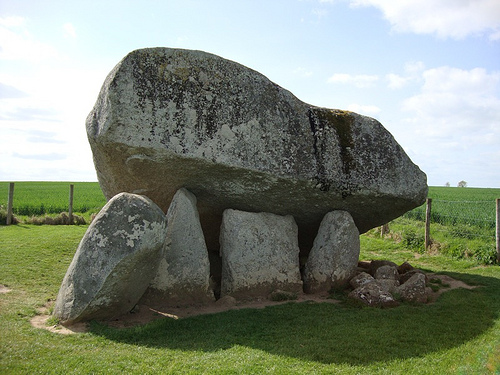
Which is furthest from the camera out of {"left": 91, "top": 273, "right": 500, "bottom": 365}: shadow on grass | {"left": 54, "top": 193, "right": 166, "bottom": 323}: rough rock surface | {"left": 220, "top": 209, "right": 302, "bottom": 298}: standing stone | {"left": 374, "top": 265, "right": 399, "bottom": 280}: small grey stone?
{"left": 374, "top": 265, "right": 399, "bottom": 280}: small grey stone

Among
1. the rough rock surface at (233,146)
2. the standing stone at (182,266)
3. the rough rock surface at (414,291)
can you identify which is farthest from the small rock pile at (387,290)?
the standing stone at (182,266)

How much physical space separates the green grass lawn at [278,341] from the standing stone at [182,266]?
1032 millimetres

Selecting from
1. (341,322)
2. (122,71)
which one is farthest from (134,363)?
(122,71)

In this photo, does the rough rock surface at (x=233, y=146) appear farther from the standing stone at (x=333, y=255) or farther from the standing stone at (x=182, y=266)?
the standing stone at (x=182, y=266)

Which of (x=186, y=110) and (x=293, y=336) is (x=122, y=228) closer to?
(x=186, y=110)

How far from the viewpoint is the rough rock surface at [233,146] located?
899cm

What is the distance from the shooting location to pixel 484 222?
17.1m

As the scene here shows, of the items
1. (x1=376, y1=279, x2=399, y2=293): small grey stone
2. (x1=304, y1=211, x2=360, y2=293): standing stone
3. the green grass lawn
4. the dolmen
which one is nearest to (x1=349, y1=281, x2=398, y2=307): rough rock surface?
(x1=376, y1=279, x2=399, y2=293): small grey stone

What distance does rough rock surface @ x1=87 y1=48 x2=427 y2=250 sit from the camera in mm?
8992

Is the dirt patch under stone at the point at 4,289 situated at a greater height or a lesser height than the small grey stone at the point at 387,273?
lesser

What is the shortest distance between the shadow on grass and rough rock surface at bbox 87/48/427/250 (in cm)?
275

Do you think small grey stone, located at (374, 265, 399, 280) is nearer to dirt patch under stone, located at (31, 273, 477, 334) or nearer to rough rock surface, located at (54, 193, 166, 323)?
dirt patch under stone, located at (31, 273, 477, 334)

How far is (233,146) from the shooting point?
9.52 meters

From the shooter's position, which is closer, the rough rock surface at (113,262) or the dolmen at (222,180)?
the rough rock surface at (113,262)
